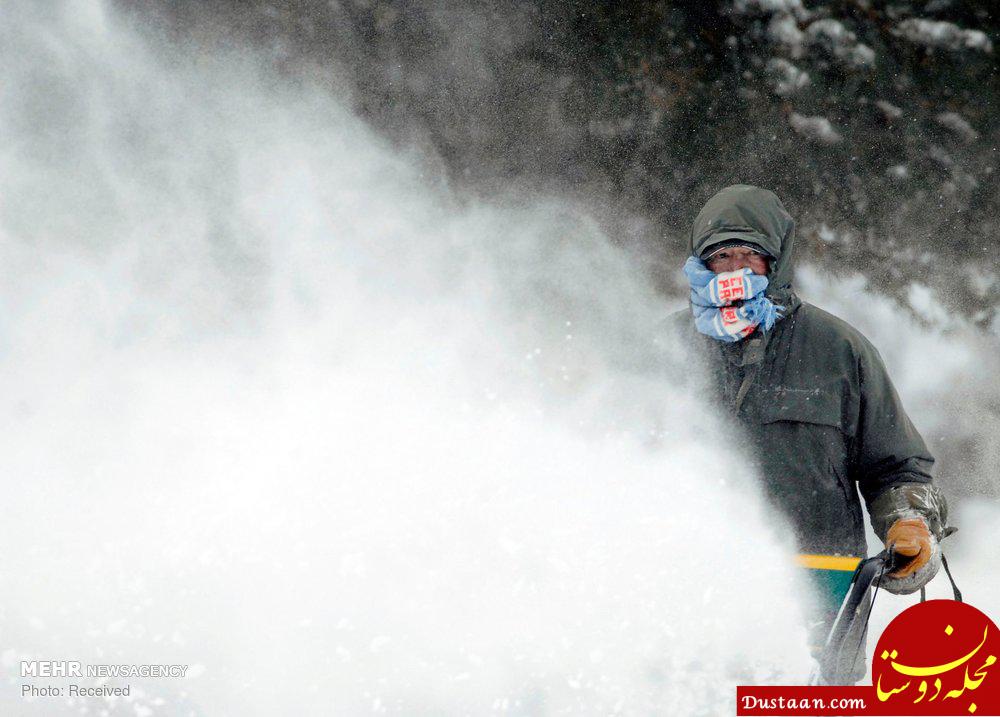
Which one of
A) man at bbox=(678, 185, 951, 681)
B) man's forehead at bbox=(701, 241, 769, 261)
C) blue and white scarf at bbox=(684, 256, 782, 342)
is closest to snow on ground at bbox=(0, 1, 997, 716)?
man at bbox=(678, 185, 951, 681)

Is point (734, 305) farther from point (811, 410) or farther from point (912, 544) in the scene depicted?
point (912, 544)

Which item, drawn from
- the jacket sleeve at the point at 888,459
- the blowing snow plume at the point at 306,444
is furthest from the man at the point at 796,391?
the blowing snow plume at the point at 306,444

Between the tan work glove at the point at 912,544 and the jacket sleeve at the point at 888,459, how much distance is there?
0.09 feet

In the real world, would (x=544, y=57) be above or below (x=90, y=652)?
above

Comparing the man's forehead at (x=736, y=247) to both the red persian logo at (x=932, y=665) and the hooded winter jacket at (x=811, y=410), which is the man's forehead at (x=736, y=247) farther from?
the red persian logo at (x=932, y=665)

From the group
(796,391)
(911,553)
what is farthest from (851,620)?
(796,391)

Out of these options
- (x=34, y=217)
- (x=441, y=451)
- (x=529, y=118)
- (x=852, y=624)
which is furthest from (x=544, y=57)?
(x=852, y=624)

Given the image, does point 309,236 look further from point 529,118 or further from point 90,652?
point 90,652

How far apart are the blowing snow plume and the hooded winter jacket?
119 millimetres

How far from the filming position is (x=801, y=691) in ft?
6.06

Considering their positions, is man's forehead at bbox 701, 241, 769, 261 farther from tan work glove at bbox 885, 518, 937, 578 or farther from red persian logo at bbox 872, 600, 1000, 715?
red persian logo at bbox 872, 600, 1000, 715

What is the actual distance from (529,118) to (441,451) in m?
1.38

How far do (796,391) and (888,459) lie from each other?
0.25 m

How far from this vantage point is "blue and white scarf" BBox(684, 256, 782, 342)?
1845mm
